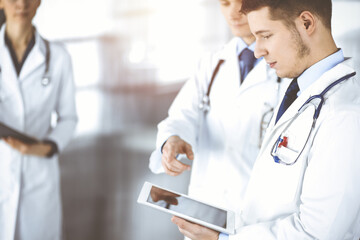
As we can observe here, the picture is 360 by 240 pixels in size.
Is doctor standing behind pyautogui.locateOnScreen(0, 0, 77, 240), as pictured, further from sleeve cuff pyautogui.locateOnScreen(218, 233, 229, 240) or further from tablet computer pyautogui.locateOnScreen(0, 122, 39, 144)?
sleeve cuff pyautogui.locateOnScreen(218, 233, 229, 240)

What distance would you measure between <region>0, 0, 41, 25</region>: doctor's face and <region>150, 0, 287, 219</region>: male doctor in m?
0.81

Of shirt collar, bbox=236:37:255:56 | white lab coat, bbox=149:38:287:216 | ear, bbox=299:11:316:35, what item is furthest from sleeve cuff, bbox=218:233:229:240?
shirt collar, bbox=236:37:255:56

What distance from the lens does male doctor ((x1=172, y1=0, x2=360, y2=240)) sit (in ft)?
3.22

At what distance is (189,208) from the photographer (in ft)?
4.05

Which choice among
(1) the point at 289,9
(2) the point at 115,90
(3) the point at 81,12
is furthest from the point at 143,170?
(1) the point at 289,9

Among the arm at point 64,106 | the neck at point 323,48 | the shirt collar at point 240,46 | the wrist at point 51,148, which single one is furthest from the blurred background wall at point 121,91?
the neck at point 323,48

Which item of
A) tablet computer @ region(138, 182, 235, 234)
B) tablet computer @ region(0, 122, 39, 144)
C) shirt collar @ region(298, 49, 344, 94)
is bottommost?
tablet computer @ region(138, 182, 235, 234)

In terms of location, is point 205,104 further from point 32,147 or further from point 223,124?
point 32,147

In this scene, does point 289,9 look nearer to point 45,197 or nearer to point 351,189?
point 351,189

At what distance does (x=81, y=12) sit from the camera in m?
2.06

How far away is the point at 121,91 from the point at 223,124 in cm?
88

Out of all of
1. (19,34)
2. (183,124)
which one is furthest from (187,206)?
(19,34)

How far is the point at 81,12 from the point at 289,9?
1.35 m

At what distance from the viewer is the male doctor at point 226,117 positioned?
1535 millimetres
